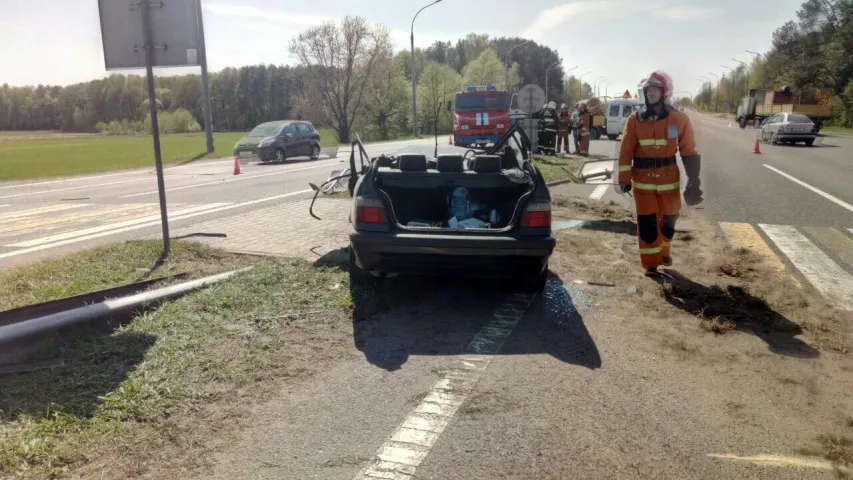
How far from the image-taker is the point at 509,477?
2.83m

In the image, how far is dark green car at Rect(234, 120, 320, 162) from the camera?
908 inches

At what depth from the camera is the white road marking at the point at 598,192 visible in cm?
1250

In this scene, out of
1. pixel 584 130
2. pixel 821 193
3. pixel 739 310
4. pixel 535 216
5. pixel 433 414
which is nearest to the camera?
pixel 433 414

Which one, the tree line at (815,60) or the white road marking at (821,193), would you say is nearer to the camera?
the white road marking at (821,193)

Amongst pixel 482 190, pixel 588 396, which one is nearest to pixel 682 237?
pixel 482 190

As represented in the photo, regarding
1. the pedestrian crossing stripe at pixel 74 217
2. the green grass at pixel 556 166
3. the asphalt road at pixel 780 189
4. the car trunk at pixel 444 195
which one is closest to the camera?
the car trunk at pixel 444 195

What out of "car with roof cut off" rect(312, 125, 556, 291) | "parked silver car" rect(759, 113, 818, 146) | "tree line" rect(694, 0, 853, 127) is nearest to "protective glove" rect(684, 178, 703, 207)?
"car with roof cut off" rect(312, 125, 556, 291)

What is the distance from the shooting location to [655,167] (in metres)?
6.28

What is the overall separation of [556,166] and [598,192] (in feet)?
15.5

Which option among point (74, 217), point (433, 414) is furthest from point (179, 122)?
point (433, 414)

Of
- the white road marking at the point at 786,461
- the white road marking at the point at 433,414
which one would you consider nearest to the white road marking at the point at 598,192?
the white road marking at the point at 433,414

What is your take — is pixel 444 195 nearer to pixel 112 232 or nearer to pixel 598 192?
pixel 112 232

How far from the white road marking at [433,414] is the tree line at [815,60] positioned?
59636 mm

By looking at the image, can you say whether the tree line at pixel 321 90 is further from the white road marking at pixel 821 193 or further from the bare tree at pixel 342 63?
the white road marking at pixel 821 193
